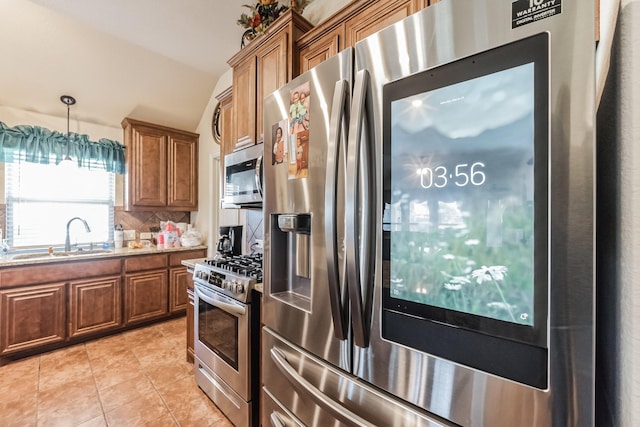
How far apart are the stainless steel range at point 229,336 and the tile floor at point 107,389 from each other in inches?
7.7

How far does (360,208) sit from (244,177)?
1386 millimetres

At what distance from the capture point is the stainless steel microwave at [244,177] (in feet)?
6.05

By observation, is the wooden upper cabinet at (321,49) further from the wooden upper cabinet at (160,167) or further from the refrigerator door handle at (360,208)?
the wooden upper cabinet at (160,167)

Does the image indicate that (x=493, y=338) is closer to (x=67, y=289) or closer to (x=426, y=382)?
(x=426, y=382)

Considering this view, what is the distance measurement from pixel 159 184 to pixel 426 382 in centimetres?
385

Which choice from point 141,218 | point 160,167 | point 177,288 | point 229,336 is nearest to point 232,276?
point 229,336

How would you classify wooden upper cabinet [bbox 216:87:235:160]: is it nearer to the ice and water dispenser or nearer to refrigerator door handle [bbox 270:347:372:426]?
the ice and water dispenser

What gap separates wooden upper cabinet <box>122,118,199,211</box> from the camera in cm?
345

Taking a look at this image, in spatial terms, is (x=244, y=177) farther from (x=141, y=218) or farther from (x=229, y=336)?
(x=141, y=218)

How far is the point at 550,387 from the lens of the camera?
539mm

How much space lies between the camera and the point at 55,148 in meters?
3.07

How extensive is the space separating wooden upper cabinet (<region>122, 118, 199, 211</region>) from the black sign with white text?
3.93 m

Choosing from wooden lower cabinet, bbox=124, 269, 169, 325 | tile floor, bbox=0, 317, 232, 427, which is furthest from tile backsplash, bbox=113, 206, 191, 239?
tile floor, bbox=0, 317, 232, 427

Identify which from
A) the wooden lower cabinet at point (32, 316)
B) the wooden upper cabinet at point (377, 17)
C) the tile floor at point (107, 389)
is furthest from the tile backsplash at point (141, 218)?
the wooden upper cabinet at point (377, 17)
